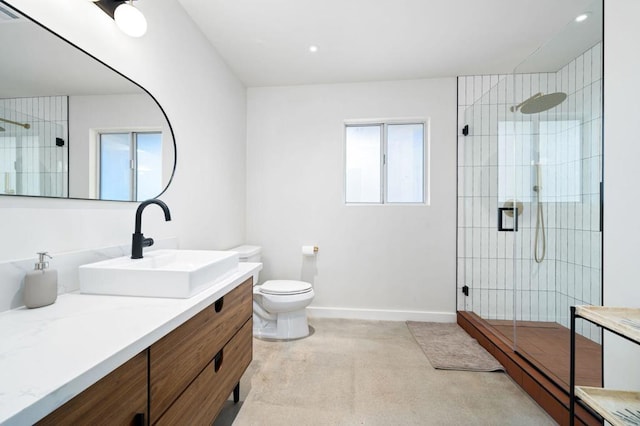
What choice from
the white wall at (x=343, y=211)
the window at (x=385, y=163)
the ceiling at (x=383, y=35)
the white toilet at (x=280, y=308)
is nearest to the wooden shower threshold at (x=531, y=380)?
the white wall at (x=343, y=211)

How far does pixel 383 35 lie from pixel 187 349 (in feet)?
7.71

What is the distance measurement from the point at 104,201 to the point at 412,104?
8.69ft

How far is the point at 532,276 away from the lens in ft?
6.50

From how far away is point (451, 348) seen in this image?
2.17 metres

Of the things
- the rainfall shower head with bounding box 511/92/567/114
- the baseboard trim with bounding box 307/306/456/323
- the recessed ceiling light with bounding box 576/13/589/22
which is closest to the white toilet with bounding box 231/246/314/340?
the baseboard trim with bounding box 307/306/456/323

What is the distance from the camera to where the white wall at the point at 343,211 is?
8.95ft

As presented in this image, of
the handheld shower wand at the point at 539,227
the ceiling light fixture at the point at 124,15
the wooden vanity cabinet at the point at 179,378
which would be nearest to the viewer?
the wooden vanity cabinet at the point at 179,378

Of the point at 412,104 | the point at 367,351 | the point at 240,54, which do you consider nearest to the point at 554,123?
the point at 412,104

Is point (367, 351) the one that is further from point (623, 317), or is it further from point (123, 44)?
point (123, 44)

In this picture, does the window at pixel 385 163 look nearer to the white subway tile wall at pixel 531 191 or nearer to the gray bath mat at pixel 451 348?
the white subway tile wall at pixel 531 191

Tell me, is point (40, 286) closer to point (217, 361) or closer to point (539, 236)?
point (217, 361)

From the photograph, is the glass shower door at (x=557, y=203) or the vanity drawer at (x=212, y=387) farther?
the glass shower door at (x=557, y=203)

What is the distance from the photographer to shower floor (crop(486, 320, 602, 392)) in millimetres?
1481

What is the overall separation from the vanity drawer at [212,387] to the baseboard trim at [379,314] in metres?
1.42
